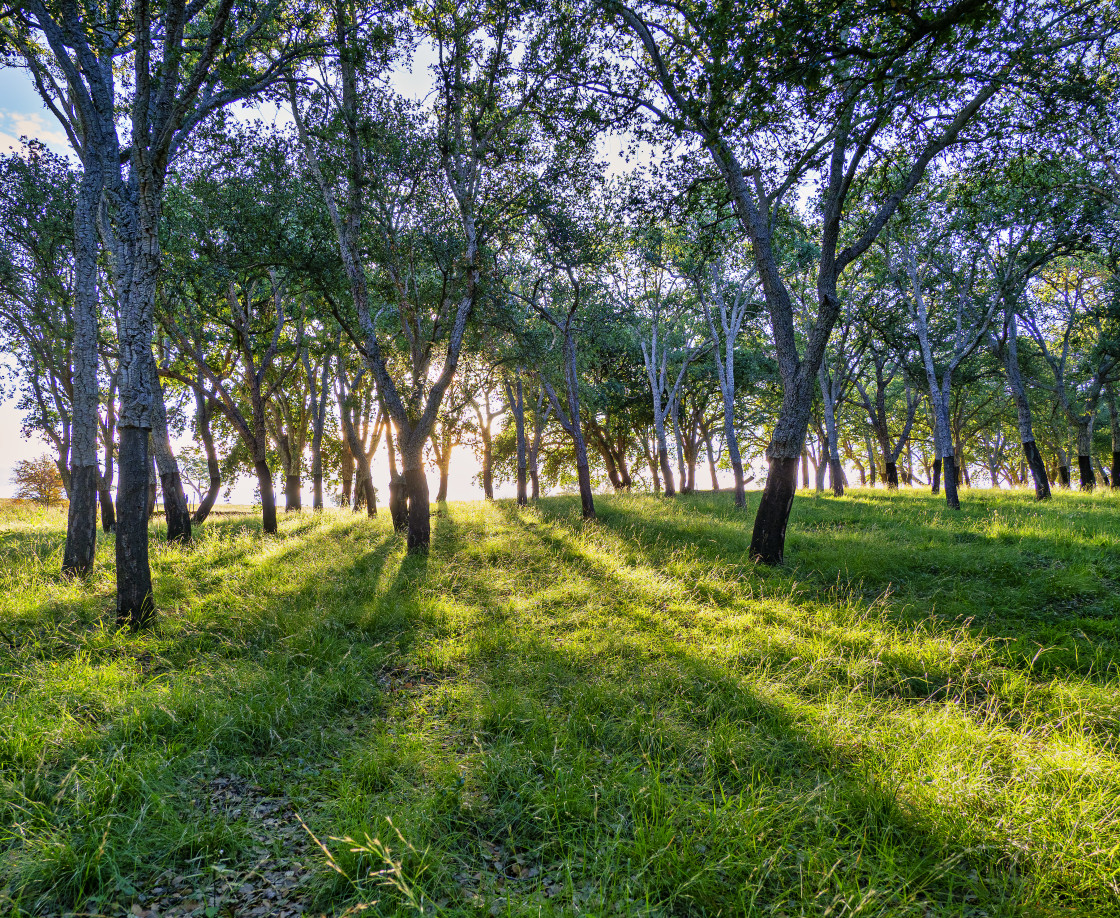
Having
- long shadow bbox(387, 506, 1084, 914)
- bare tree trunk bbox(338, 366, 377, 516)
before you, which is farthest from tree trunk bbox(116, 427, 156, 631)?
bare tree trunk bbox(338, 366, 377, 516)

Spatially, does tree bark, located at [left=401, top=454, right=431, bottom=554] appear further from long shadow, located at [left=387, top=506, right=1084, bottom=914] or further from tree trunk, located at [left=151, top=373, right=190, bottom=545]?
long shadow, located at [left=387, top=506, right=1084, bottom=914]

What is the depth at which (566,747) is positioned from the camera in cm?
394

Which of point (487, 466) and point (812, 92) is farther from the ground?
point (812, 92)

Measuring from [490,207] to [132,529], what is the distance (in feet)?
34.5

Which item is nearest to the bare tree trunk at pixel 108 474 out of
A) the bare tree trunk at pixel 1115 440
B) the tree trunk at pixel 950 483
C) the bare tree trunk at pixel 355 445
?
the bare tree trunk at pixel 355 445

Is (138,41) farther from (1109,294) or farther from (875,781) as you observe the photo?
(1109,294)

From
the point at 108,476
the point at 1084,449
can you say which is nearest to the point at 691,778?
the point at 108,476

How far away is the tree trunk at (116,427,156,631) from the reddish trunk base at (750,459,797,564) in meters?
10.3

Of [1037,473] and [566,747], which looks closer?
[566,747]

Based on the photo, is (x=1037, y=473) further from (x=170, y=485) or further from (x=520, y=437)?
(x=170, y=485)

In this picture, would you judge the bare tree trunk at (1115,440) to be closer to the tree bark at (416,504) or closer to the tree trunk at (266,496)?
the tree bark at (416,504)

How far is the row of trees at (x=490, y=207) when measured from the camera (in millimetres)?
6410

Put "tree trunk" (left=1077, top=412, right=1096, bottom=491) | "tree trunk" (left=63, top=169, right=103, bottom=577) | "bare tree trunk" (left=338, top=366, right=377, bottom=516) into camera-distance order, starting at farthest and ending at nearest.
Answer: "tree trunk" (left=1077, top=412, right=1096, bottom=491) → "bare tree trunk" (left=338, top=366, right=377, bottom=516) → "tree trunk" (left=63, top=169, right=103, bottom=577)

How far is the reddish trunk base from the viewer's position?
30.7ft
